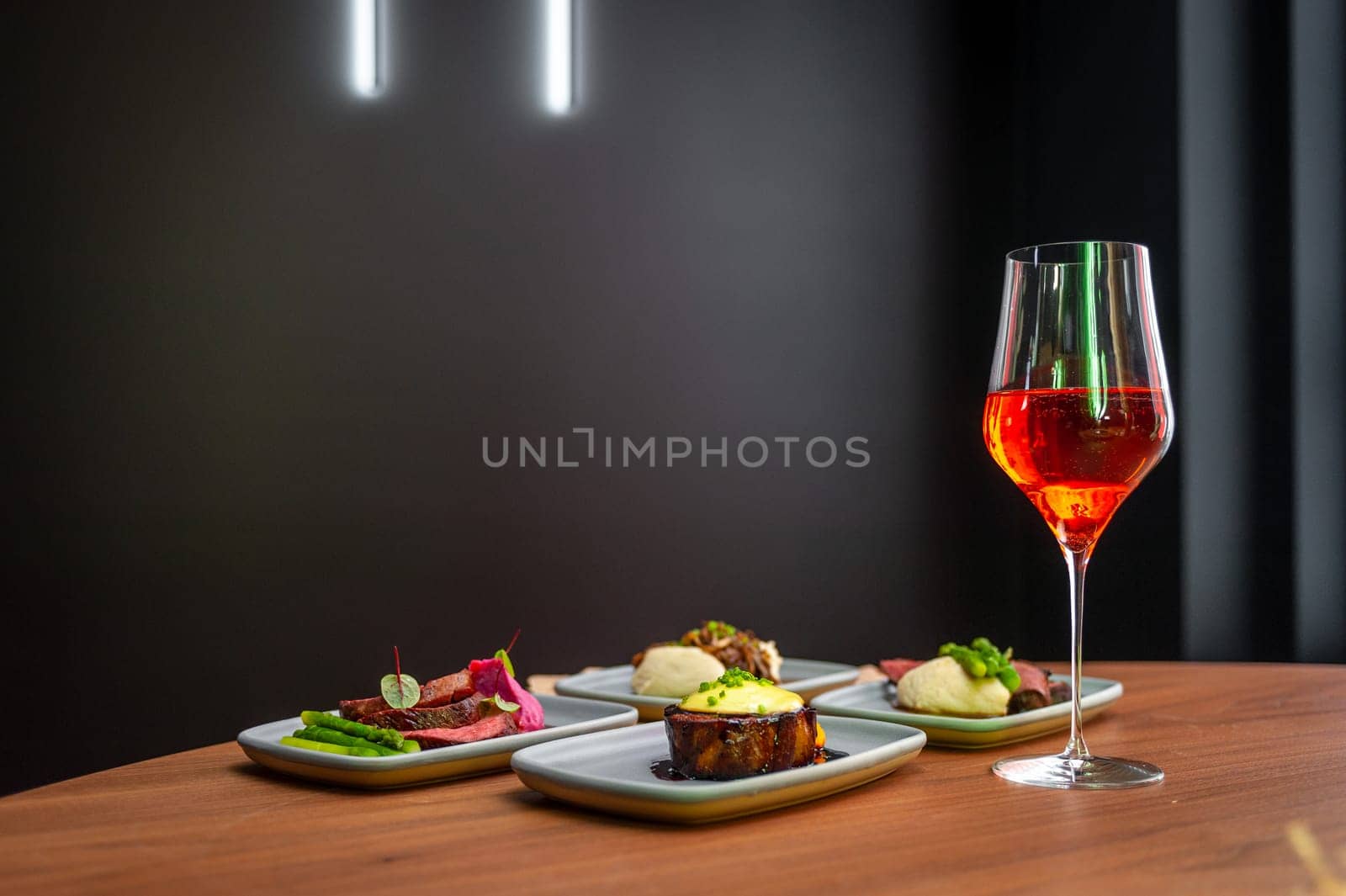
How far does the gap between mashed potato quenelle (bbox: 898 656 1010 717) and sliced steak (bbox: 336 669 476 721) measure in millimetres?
479

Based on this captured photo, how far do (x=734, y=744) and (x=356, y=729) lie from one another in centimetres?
34

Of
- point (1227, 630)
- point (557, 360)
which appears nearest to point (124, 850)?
point (557, 360)

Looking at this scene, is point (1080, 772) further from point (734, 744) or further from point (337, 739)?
point (337, 739)

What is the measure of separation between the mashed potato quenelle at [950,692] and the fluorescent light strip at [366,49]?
3.19 metres

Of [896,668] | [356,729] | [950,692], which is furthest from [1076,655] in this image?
[356,729]

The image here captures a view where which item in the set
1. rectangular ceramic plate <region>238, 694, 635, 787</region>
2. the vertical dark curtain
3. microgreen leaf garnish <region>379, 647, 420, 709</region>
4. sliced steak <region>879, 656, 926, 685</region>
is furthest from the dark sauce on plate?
the vertical dark curtain

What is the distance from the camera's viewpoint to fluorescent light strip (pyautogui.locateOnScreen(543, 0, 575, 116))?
409cm

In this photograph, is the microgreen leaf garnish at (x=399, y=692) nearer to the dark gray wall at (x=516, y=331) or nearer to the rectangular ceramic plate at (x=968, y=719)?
the rectangular ceramic plate at (x=968, y=719)

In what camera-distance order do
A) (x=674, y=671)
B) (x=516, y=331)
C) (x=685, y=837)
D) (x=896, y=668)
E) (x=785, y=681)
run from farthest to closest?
(x=516, y=331)
(x=785, y=681)
(x=674, y=671)
(x=896, y=668)
(x=685, y=837)

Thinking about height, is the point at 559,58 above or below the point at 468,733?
above

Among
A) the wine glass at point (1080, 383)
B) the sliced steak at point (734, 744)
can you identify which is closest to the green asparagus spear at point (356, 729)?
the sliced steak at point (734, 744)

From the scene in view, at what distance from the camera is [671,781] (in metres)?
0.86

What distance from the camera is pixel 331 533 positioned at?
3652mm

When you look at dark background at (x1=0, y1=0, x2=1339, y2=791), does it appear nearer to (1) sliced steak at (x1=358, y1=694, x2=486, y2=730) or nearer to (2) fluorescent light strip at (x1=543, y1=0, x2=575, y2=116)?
(2) fluorescent light strip at (x1=543, y1=0, x2=575, y2=116)
